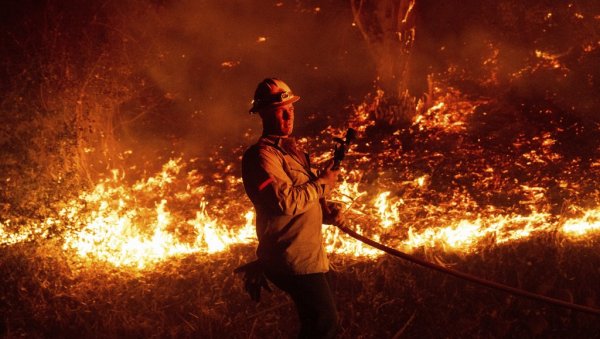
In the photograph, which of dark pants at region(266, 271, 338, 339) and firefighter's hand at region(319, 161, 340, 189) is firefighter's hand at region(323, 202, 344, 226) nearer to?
firefighter's hand at region(319, 161, 340, 189)

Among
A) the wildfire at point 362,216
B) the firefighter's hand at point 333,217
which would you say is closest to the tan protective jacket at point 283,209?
the firefighter's hand at point 333,217

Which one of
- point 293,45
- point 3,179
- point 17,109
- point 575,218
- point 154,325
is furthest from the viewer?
point 293,45

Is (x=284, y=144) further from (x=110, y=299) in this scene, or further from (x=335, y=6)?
(x=335, y=6)

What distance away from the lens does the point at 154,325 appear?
4734 millimetres

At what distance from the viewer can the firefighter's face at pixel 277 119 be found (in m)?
3.22

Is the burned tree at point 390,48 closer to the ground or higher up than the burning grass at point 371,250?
higher up

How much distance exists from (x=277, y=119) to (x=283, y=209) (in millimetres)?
622

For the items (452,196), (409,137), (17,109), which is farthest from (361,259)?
(17,109)

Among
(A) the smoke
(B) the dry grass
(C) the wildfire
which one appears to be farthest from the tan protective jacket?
(A) the smoke

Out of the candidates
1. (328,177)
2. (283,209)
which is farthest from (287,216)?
(328,177)

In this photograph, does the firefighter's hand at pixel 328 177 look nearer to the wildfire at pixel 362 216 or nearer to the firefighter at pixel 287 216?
the firefighter at pixel 287 216

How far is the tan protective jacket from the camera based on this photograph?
2.99 m

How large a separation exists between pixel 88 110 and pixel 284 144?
16.8 feet

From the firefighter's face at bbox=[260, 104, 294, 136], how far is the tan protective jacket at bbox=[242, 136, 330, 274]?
2.4 inches
